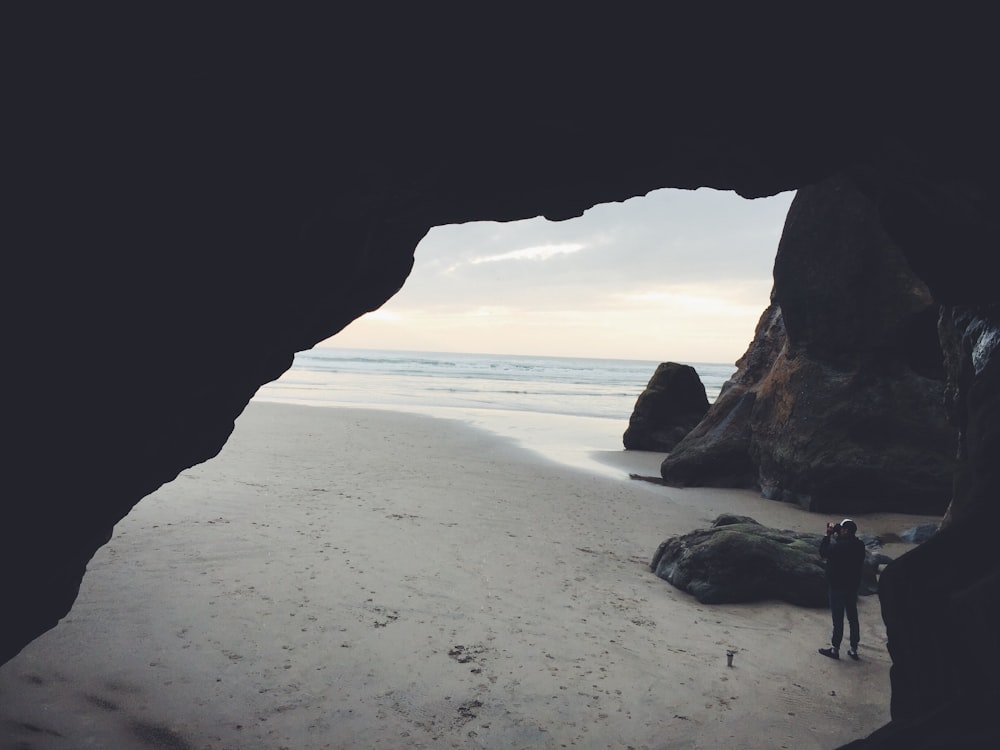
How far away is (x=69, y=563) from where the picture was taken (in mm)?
5402

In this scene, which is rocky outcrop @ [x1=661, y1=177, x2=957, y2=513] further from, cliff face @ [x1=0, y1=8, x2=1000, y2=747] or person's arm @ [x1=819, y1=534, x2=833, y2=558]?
cliff face @ [x1=0, y1=8, x2=1000, y2=747]

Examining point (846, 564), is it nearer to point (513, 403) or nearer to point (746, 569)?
point (746, 569)

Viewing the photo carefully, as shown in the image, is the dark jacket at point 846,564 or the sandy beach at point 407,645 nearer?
the sandy beach at point 407,645

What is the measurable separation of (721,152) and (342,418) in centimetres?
2337

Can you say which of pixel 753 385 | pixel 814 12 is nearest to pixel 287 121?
pixel 814 12

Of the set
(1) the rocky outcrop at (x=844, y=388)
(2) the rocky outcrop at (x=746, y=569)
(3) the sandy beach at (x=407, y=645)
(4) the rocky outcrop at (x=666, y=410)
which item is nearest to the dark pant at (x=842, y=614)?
(3) the sandy beach at (x=407, y=645)

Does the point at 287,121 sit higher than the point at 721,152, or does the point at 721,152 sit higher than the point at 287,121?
the point at 721,152

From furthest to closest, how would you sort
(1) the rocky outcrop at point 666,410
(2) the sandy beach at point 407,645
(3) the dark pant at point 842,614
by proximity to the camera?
(1) the rocky outcrop at point 666,410 → (3) the dark pant at point 842,614 → (2) the sandy beach at point 407,645

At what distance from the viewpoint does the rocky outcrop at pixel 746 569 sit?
29.7ft

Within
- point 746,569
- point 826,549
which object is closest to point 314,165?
point 826,549

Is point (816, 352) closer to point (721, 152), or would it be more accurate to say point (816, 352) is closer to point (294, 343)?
point (721, 152)

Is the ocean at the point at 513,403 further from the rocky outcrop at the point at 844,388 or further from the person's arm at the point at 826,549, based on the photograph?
the person's arm at the point at 826,549

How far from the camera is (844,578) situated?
24.7 feet

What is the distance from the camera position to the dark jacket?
24.7 ft
